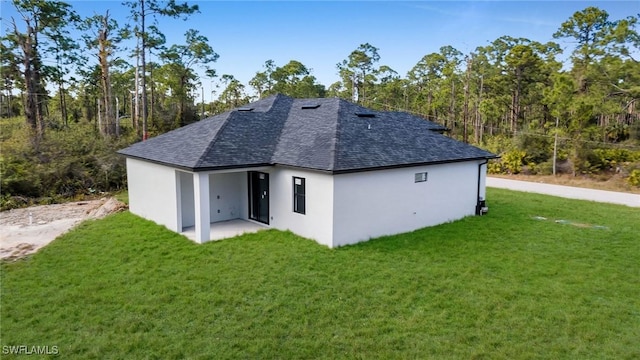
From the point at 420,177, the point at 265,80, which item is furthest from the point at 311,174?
the point at 265,80

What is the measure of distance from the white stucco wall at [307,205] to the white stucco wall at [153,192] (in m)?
2.87

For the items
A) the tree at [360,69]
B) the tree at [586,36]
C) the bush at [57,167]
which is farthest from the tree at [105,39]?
the tree at [586,36]

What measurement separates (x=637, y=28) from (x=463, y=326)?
2960 centimetres

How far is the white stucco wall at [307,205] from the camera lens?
385 inches

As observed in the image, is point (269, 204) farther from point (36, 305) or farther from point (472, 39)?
point (472, 39)

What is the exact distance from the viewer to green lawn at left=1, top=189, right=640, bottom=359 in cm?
562

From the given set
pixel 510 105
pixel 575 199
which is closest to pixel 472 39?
pixel 510 105

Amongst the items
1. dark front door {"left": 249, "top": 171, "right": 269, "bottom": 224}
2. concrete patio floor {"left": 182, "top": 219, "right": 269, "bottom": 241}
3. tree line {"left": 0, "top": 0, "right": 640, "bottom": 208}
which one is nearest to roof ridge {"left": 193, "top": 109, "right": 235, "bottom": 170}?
dark front door {"left": 249, "top": 171, "right": 269, "bottom": 224}

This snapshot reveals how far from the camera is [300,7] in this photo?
18641 millimetres

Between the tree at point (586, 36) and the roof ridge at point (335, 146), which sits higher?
the tree at point (586, 36)

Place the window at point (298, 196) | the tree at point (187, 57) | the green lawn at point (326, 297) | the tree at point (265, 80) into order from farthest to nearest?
1. the tree at point (265, 80)
2. the tree at point (187, 57)
3. the window at point (298, 196)
4. the green lawn at point (326, 297)

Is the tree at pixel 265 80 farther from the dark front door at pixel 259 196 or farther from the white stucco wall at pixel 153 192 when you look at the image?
the dark front door at pixel 259 196

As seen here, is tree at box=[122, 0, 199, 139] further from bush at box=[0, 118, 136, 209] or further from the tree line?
bush at box=[0, 118, 136, 209]

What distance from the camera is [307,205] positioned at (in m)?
10.4
